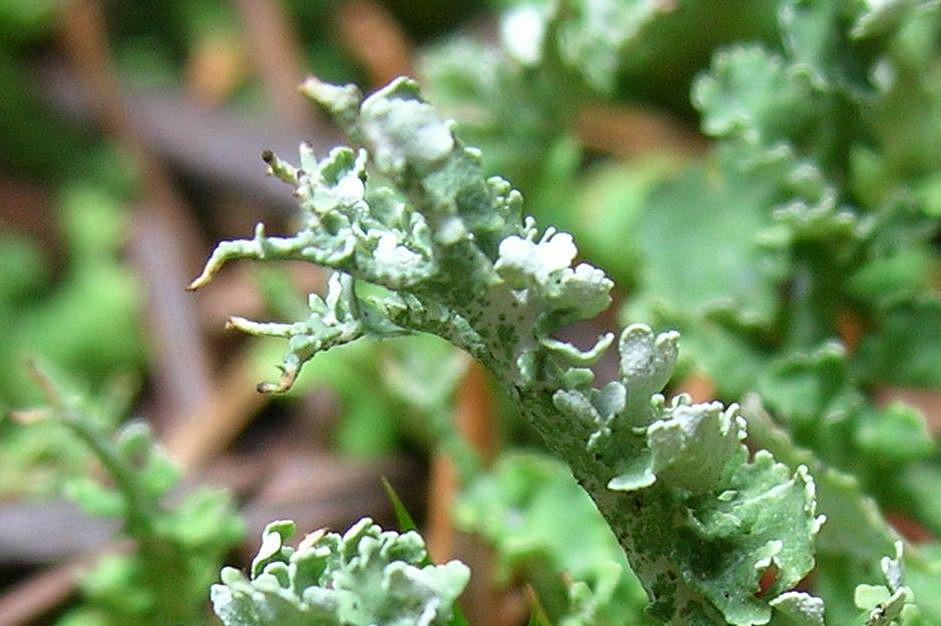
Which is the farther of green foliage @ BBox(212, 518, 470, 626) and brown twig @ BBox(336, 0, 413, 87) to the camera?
brown twig @ BBox(336, 0, 413, 87)

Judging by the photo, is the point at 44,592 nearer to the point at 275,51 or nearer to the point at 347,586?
the point at 347,586

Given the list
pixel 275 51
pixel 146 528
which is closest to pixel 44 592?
pixel 146 528

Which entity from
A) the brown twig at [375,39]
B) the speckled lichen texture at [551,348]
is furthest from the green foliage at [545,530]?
the brown twig at [375,39]

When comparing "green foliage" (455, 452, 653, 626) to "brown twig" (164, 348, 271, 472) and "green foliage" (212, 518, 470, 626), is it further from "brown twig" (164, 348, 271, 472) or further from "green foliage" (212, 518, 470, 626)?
"brown twig" (164, 348, 271, 472)

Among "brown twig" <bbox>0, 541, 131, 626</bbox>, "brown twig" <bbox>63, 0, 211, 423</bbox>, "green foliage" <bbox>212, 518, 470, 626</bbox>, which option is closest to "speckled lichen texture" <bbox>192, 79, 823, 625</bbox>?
"green foliage" <bbox>212, 518, 470, 626</bbox>

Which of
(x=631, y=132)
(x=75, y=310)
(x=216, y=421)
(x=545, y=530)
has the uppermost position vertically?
(x=75, y=310)

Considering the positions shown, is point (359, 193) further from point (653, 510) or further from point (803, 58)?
point (803, 58)

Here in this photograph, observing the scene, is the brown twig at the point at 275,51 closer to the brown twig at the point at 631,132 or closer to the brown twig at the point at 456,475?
the brown twig at the point at 631,132
